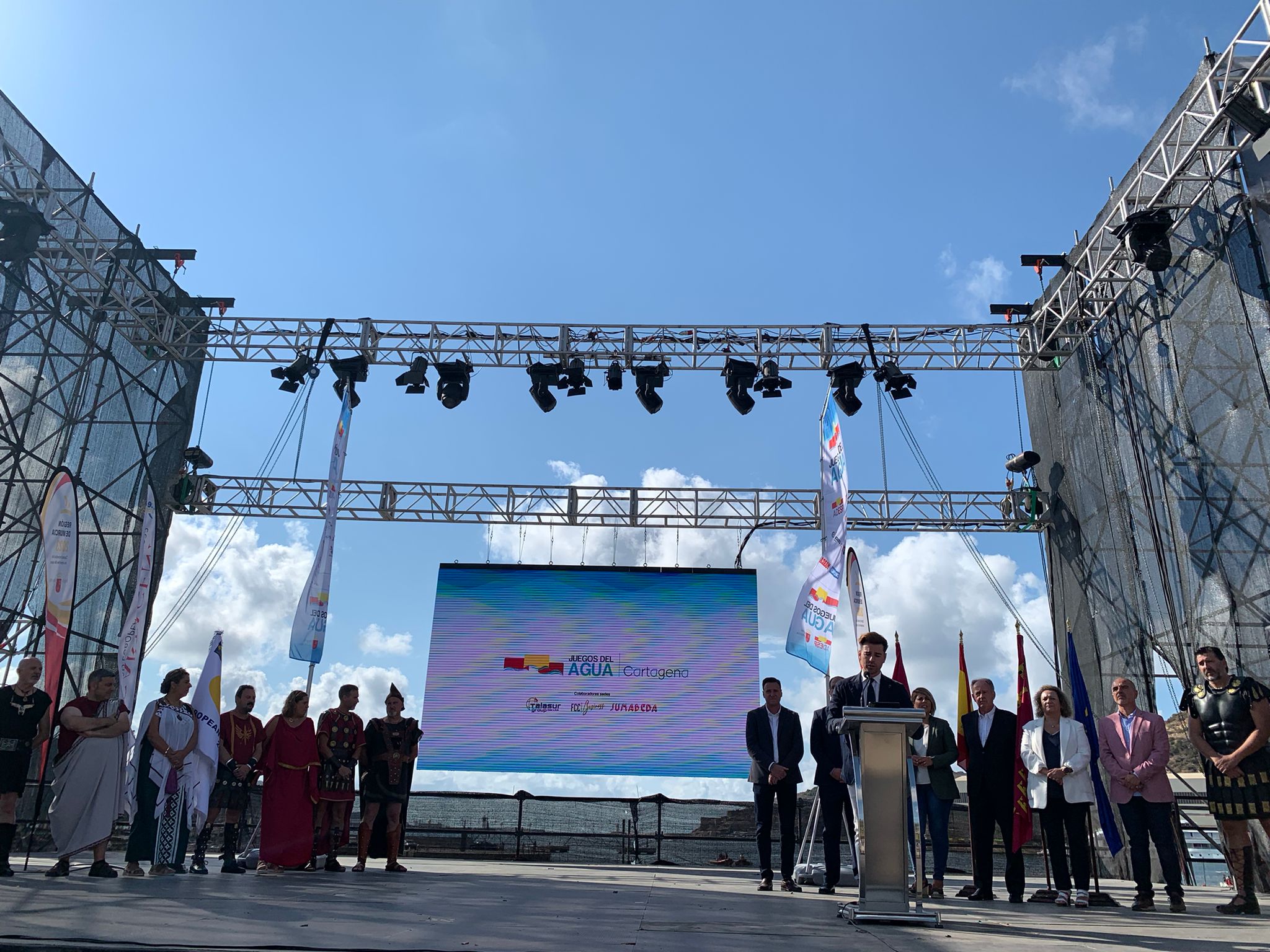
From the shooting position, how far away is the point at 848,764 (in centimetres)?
493

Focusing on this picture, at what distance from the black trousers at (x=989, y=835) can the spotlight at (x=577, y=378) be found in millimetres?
6893

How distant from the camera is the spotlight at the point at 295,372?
11.3m

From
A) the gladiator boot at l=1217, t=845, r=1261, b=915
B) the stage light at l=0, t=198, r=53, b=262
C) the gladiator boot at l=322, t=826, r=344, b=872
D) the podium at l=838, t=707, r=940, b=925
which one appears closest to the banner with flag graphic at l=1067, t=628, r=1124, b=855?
the gladiator boot at l=1217, t=845, r=1261, b=915

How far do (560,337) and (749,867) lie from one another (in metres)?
6.31

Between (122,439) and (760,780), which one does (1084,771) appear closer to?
(760,780)

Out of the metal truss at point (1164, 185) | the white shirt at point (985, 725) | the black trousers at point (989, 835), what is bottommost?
the black trousers at point (989, 835)

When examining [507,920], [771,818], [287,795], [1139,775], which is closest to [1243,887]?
[1139,775]

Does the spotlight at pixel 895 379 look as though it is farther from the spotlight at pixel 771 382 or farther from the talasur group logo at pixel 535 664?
the talasur group logo at pixel 535 664

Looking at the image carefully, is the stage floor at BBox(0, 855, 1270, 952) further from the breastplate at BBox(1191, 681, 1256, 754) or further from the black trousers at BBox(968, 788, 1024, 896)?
the breastplate at BBox(1191, 681, 1256, 754)

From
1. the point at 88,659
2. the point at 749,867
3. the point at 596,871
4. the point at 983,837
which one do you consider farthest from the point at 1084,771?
the point at 88,659

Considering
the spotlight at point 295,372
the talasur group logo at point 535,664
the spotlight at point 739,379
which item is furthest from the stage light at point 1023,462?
the spotlight at point 295,372

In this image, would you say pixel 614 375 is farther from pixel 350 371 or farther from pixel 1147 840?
pixel 1147 840

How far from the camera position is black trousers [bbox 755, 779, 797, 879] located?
220 inches

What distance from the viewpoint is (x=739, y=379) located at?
11.3 meters
